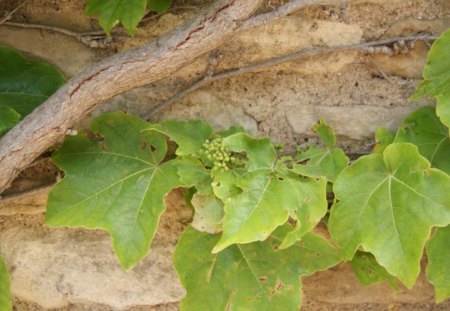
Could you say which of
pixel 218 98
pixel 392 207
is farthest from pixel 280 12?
pixel 392 207

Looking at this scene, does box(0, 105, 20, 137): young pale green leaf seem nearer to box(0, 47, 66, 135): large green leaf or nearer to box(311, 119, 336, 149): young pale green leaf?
box(0, 47, 66, 135): large green leaf

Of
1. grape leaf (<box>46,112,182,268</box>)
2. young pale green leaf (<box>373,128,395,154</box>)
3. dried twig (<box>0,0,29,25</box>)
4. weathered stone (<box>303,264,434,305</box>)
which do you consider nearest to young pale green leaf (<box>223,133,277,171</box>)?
grape leaf (<box>46,112,182,268</box>)

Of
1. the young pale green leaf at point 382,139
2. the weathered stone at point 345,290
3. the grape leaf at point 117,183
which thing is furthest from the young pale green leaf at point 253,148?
the weathered stone at point 345,290

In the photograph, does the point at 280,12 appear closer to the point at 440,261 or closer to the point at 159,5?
the point at 159,5

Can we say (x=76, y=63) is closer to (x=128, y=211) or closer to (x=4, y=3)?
(x=4, y=3)

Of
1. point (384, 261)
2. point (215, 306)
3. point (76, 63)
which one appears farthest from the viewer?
point (76, 63)

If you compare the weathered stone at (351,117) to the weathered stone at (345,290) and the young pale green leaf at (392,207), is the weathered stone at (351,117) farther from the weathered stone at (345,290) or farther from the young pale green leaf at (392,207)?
the weathered stone at (345,290)

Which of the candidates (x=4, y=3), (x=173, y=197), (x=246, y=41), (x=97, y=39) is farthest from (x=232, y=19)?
(x=4, y=3)

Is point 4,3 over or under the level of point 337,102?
over
